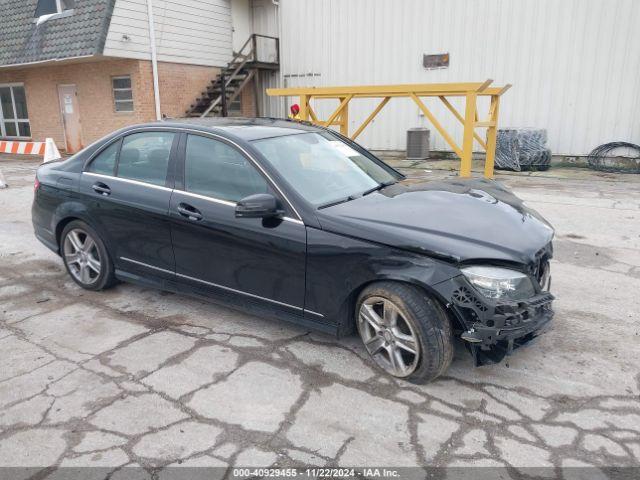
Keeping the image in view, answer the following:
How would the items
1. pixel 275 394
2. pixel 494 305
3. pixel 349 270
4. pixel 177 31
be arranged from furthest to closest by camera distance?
1. pixel 177 31
2. pixel 349 270
3. pixel 275 394
4. pixel 494 305

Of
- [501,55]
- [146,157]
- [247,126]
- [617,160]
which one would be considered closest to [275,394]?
[247,126]

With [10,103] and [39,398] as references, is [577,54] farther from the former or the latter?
[10,103]

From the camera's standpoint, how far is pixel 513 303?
2.90m

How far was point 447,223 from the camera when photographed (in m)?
3.21

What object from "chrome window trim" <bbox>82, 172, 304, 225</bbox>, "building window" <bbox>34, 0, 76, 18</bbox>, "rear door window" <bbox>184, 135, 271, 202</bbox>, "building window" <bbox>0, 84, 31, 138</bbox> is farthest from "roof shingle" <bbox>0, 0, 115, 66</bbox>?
"rear door window" <bbox>184, 135, 271, 202</bbox>

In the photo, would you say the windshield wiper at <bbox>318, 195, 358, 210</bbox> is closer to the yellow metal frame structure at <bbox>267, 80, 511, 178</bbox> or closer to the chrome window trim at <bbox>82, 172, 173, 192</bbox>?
the chrome window trim at <bbox>82, 172, 173, 192</bbox>

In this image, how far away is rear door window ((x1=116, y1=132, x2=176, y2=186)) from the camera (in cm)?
414

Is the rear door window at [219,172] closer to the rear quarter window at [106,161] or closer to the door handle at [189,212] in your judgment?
the door handle at [189,212]

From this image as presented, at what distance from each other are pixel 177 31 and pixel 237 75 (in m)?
2.31

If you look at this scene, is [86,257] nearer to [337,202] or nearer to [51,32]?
[337,202]

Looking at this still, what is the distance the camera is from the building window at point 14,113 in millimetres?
18516

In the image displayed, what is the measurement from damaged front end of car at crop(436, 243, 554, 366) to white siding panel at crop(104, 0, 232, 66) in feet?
44.3

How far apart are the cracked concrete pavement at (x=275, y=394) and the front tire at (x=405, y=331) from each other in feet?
0.41

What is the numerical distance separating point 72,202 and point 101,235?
452 millimetres
